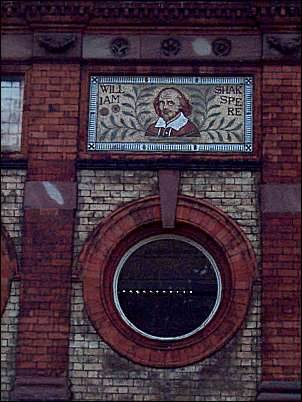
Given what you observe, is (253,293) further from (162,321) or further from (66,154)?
(66,154)

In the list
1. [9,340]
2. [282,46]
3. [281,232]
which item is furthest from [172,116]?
[9,340]

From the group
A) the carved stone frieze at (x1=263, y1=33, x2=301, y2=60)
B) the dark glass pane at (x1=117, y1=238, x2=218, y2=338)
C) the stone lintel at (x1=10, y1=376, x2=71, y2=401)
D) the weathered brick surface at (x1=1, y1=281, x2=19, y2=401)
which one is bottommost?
the stone lintel at (x1=10, y1=376, x2=71, y2=401)

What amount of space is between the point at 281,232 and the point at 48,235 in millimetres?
3584

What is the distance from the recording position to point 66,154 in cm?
1341

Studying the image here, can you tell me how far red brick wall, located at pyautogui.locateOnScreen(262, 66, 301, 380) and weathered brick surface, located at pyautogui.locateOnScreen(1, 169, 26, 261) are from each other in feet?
12.4

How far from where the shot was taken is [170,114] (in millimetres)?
13656

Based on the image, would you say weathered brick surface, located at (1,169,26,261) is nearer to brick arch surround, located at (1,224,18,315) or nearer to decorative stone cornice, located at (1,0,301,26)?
brick arch surround, located at (1,224,18,315)

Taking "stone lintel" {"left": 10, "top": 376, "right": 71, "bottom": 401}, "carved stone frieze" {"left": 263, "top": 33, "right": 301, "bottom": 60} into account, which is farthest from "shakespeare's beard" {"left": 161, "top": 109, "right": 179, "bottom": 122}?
"stone lintel" {"left": 10, "top": 376, "right": 71, "bottom": 401}

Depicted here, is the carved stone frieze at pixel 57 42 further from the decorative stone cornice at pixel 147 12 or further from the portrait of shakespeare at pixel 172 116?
the portrait of shakespeare at pixel 172 116

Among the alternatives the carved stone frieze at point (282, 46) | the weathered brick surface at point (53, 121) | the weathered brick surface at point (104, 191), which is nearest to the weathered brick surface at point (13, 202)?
the weathered brick surface at point (53, 121)

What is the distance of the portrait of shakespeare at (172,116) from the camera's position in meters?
13.6

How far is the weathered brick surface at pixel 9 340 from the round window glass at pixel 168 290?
155 cm

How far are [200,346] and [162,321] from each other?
73 cm

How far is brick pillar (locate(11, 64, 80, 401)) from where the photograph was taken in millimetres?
12578
